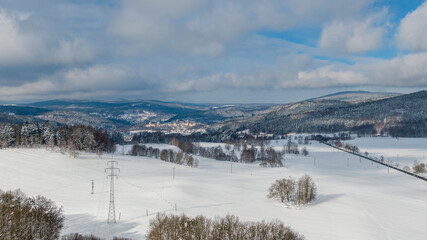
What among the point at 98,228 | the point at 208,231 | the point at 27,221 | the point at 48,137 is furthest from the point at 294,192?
the point at 48,137

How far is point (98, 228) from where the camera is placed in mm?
44938

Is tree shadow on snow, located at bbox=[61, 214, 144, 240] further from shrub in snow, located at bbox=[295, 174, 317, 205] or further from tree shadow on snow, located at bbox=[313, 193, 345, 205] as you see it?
tree shadow on snow, located at bbox=[313, 193, 345, 205]

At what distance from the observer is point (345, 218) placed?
197ft

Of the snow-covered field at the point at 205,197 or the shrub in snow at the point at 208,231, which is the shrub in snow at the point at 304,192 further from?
the shrub in snow at the point at 208,231

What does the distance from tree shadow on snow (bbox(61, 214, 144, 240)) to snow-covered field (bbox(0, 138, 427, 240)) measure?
0.15m

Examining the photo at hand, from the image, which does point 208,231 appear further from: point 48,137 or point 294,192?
point 48,137

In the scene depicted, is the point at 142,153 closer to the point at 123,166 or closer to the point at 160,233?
the point at 123,166

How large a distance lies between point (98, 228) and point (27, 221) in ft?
51.5

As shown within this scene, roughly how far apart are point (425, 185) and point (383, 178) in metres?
14.3

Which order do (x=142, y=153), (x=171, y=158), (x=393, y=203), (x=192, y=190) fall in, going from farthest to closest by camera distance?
(x=142, y=153) < (x=171, y=158) < (x=192, y=190) < (x=393, y=203)

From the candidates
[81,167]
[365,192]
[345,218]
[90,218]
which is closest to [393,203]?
[365,192]

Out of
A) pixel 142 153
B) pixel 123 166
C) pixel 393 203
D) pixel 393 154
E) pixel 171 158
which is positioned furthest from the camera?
pixel 393 154

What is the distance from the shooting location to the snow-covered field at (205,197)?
5147cm

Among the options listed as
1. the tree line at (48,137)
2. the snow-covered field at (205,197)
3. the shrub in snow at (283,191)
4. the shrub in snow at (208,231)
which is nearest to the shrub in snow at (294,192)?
the shrub in snow at (283,191)
